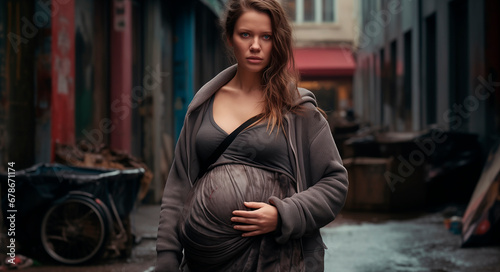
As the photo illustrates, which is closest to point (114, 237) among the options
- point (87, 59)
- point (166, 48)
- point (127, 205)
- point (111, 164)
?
point (127, 205)

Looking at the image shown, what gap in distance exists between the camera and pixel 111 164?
7145mm

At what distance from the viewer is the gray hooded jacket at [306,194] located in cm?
214

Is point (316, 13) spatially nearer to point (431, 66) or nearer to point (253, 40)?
point (431, 66)

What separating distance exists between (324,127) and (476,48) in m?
9.86

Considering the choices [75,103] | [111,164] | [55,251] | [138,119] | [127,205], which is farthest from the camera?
[138,119]

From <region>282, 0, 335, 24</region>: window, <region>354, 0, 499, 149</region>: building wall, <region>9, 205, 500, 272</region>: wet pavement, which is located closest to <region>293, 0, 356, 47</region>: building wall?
<region>282, 0, 335, 24</region>: window

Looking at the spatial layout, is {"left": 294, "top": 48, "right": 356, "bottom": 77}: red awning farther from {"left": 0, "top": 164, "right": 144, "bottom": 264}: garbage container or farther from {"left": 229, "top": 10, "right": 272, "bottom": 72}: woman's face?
{"left": 229, "top": 10, "right": 272, "bottom": 72}: woman's face

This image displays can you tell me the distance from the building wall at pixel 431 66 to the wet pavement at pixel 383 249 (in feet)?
10.2

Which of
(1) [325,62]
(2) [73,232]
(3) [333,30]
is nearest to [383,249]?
(2) [73,232]

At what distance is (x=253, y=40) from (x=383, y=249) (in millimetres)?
5259

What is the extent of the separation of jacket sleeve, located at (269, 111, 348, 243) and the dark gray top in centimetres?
7

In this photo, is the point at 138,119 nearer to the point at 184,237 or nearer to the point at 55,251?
the point at 55,251

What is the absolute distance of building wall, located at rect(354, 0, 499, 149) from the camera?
37.0ft

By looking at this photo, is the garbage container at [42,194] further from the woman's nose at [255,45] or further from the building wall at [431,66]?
the building wall at [431,66]
